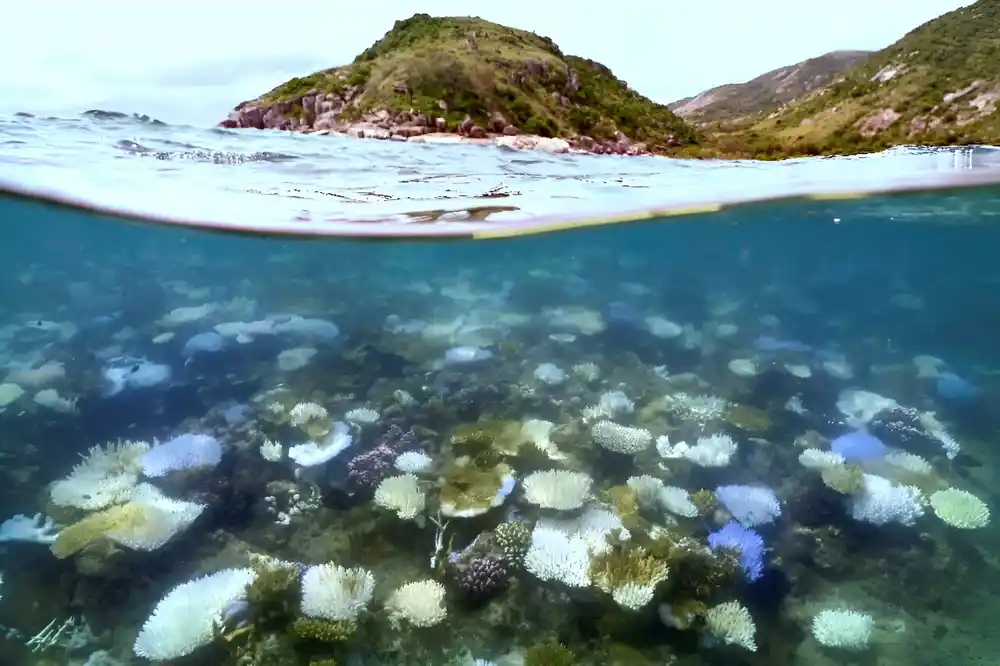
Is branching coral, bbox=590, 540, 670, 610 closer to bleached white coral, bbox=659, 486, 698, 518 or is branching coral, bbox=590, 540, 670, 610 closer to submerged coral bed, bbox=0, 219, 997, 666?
submerged coral bed, bbox=0, 219, 997, 666

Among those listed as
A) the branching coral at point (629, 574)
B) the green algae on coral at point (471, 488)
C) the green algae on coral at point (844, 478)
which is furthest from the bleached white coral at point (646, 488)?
the green algae on coral at point (844, 478)

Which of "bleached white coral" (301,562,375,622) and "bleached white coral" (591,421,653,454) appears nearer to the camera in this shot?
"bleached white coral" (301,562,375,622)

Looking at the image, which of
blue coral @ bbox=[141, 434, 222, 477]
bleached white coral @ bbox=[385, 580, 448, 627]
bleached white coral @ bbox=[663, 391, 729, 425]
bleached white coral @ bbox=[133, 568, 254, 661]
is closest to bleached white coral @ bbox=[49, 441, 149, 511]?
blue coral @ bbox=[141, 434, 222, 477]

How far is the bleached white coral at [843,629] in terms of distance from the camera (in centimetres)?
393

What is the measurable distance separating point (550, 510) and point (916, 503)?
3.67 m

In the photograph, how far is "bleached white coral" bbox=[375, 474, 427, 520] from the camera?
4801mm

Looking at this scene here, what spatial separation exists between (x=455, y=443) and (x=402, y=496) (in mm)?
1137

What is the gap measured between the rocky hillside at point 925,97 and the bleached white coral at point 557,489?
156 ft

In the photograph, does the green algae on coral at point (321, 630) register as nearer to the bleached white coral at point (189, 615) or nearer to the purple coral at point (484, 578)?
the bleached white coral at point (189, 615)

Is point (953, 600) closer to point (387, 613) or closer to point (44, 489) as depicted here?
point (387, 613)

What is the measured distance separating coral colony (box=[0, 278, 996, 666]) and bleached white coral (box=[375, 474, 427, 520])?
2 cm

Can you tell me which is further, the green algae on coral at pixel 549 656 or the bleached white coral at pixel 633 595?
the bleached white coral at pixel 633 595

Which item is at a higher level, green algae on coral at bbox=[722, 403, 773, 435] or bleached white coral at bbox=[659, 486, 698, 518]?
green algae on coral at bbox=[722, 403, 773, 435]

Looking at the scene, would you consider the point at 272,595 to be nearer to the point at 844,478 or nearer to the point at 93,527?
the point at 93,527
